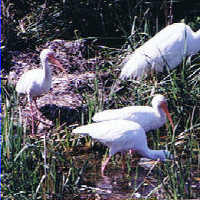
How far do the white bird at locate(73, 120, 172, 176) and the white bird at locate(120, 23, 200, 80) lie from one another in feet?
5.15

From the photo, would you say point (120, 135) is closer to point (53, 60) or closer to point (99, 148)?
point (99, 148)

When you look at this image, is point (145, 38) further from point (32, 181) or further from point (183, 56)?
point (32, 181)

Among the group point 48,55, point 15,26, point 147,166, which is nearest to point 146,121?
point 147,166

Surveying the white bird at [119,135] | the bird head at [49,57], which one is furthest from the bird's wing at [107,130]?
the bird head at [49,57]

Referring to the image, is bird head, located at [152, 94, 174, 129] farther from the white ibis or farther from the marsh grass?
the white ibis

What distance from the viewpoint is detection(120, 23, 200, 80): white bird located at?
24.9 ft

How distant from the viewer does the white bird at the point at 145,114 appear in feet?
20.6

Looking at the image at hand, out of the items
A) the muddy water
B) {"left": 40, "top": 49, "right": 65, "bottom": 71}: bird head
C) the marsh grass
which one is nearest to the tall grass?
the marsh grass

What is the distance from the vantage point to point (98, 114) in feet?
20.6

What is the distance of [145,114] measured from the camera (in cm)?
646

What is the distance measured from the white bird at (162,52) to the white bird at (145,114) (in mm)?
1034

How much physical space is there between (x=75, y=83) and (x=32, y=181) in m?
2.72

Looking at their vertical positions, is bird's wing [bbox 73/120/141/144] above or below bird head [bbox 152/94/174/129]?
below

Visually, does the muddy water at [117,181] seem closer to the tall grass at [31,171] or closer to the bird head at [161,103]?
the tall grass at [31,171]
